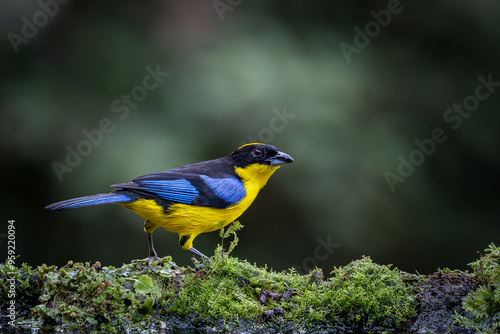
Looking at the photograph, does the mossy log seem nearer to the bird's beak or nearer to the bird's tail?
the bird's tail

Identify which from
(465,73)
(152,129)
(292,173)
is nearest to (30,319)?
(152,129)

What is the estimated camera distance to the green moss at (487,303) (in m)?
3.54

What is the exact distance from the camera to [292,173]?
7254 millimetres

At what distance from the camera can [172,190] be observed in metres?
4.68

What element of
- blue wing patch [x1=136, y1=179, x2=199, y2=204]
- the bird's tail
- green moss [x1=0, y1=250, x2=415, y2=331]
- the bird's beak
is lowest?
green moss [x1=0, y1=250, x2=415, y2=331]

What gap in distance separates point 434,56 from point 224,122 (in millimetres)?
3299

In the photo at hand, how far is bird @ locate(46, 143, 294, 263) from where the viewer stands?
4609 mm

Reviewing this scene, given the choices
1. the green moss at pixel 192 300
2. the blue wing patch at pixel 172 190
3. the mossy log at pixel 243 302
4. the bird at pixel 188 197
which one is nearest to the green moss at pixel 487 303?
the mossy log at pixel 243 302

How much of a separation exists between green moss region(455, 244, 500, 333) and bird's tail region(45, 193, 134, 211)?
261 cm

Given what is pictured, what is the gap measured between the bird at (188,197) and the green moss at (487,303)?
1952mm

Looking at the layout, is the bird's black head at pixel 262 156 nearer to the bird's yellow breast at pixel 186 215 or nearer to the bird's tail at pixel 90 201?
the bird's yellow breast at pixel 186 215

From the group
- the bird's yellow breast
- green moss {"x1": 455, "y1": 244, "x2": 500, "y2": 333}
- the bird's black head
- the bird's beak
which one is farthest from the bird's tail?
green moss {"x1": 455, "y1": 244, "x2": 500, "y2": 333}

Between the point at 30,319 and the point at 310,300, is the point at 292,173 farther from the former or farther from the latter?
the point at 30,319

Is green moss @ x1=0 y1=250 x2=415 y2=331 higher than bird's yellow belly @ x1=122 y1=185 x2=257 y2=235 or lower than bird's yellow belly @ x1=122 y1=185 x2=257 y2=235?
lower
